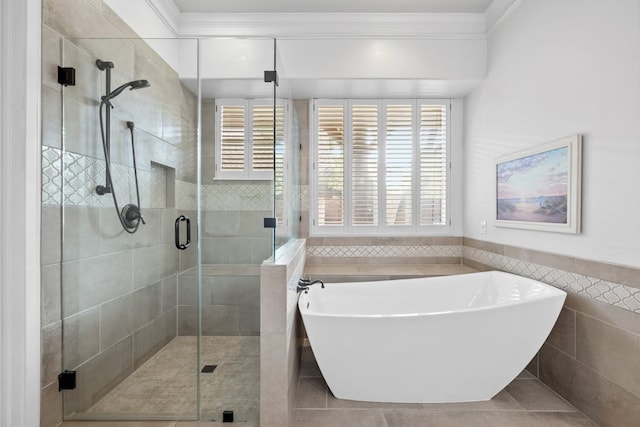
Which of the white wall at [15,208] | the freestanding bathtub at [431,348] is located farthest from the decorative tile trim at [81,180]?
the freestanding bathtub at [431,348]

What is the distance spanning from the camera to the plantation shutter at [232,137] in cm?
199

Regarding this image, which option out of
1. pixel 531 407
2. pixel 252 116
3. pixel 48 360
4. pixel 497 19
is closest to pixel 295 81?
pixel 252 116

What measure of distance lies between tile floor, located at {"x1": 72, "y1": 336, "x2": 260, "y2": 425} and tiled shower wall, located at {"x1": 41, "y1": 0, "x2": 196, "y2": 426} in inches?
3.1

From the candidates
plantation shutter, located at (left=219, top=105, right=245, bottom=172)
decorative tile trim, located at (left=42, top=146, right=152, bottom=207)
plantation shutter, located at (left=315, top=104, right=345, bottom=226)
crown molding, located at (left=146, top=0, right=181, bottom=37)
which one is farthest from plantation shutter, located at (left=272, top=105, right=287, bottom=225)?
crown molding, located at (left=146, top=0, right=181, bottom=37)

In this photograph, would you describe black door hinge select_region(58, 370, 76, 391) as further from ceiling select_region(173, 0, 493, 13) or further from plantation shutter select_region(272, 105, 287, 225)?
ceiling select_region(173, 0, 493, 13)

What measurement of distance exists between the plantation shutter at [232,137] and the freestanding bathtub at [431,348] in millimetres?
904

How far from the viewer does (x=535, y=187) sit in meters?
2.28

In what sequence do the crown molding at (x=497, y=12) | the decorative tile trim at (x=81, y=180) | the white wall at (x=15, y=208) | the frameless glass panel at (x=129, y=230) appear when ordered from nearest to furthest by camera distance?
the white wall at (x=15, y=208) → the decorative tile trim at (x=81, y=180) → the frameless glass panel at (x=129, y=230) → the crown molding at (x=497, y=12)

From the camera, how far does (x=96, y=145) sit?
180cm

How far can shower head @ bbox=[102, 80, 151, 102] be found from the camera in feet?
5.99

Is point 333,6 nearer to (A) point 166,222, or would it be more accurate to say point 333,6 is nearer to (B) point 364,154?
(B) point 364,154

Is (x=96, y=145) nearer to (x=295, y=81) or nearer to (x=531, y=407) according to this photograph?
(x=295, y=81)

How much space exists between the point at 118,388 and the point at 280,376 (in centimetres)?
92

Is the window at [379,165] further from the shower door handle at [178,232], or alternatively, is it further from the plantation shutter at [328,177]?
the shower door handle at [178,232]
